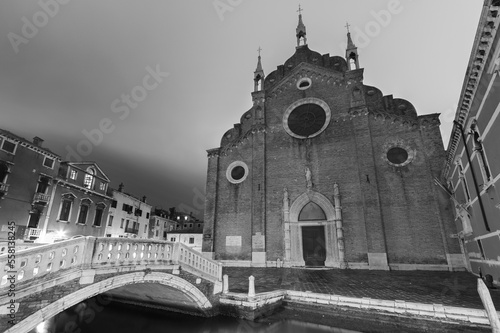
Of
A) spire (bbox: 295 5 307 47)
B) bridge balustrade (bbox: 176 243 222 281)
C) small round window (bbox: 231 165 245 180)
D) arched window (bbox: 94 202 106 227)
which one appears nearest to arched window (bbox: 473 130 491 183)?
bridge balustrade (bbox: 176 243 222 281)

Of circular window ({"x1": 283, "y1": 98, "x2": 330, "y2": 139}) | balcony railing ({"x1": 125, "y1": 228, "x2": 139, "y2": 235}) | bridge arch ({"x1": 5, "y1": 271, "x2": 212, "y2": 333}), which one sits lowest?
bridge arch ({"x1": 5, "y1": 271, "x2": 212, "y2": 333})

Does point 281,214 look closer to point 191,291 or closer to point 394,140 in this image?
point 394,140

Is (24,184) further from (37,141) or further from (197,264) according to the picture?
(197,264)

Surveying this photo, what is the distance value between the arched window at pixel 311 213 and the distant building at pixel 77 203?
19127mm

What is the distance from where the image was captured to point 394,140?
16406mm

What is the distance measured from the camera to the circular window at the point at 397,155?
52.4 feet

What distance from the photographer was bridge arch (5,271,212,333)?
4164 millimetres

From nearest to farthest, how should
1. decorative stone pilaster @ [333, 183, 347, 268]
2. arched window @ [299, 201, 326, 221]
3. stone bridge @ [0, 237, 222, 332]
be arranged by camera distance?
stone bridge @ [0, 237, 222, 332] < decorative stone pilaster @ [333, 183, 347, 268] < arched window @ [299, 201, 326, 221]

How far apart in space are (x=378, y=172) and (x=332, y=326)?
12006mm

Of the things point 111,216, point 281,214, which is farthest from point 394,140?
point 111,216

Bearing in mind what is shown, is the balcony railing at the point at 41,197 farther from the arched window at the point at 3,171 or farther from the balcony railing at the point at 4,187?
the arched window at the point at 3,171

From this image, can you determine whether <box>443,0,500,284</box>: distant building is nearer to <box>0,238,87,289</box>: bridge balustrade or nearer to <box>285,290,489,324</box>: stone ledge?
<box>285,290,489,324</box>: stone ledge

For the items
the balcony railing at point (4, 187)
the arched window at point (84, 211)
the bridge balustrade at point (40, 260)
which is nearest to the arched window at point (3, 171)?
the balcony railing at point (4, 187)

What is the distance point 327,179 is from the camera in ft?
57.2
